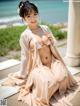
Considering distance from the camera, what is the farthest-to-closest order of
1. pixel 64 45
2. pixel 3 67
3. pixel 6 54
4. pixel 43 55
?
pixel 64 45 → pixel 6 54 → pixel 3 67 → pixel 43 55

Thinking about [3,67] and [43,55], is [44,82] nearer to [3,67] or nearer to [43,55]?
[43,55]

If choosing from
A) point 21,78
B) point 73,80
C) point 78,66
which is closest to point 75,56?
point 78,66

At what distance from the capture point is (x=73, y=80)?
10.6ft

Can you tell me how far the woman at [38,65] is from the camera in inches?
113

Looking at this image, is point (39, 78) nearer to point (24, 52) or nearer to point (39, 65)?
point (39, 65)

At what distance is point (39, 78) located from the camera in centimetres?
289

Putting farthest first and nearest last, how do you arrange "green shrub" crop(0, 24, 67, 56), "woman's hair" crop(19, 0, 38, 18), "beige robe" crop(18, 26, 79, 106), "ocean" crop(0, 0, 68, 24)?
1. "ocean" crop(0, 0, 68, 24)
2. "green shrub" crop(0, 24, 67, 56)
3. "woman's hair" crop(19, 0, 38, 18)
4. "beige robe" crop(18, 26, 79, 106)

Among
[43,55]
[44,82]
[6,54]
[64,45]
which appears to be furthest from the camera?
[64,45]

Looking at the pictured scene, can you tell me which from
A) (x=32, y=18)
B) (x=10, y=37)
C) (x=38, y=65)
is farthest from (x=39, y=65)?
(x=10, y=37)

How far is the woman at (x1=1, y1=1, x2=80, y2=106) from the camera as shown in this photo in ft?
9.38

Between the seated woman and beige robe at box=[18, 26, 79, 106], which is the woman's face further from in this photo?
beige robe at box=[18, 26, 79, 106]

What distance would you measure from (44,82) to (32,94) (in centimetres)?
22

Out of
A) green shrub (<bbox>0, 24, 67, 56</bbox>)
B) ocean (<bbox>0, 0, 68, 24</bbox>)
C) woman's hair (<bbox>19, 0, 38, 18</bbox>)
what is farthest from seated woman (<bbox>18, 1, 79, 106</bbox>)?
ocean (<bbox>0, 0, 68, 24</bbox>)

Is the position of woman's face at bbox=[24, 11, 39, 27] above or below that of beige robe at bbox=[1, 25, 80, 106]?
above
